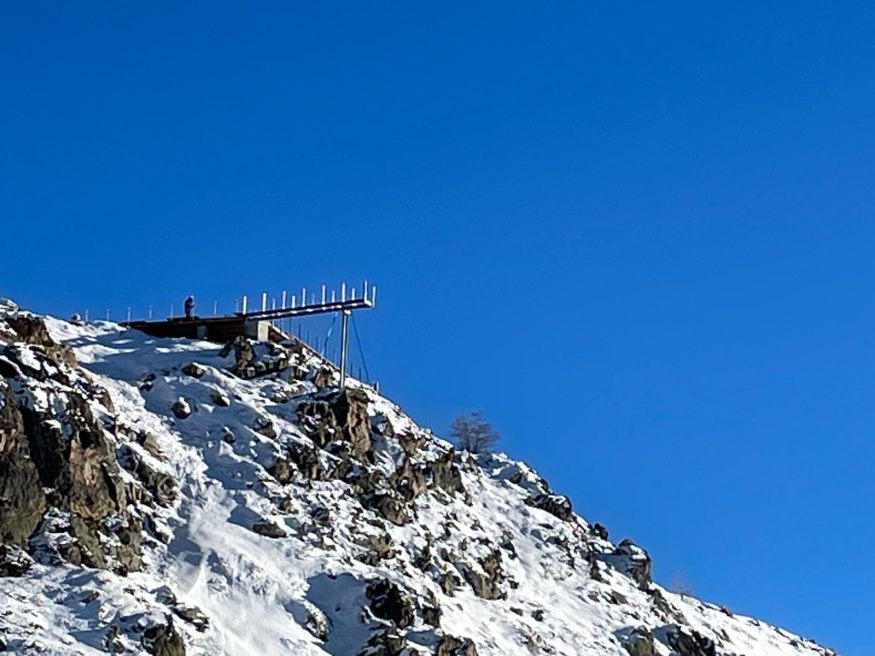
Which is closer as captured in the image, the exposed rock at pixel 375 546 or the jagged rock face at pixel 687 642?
the exposed rock at pixel 375 546

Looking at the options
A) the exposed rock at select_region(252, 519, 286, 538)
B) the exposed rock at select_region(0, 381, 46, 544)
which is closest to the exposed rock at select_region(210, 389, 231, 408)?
the exposed rock at select_region(252, 519, 286, 538)

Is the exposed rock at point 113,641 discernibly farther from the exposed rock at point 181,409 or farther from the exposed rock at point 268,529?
the exposed rock at point 181,409

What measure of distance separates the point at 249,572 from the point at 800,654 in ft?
149

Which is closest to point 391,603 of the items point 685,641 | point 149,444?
point 149,444

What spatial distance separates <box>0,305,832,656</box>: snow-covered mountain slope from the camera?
159ft

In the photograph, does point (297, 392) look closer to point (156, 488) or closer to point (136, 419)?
point (136, 419)

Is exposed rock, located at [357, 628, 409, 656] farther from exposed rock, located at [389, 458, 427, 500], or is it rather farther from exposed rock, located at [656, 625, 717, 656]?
exposed rock, located at [656, 625, 717, 656]

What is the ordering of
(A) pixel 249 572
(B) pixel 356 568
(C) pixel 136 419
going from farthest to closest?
(C) pixel 136 419, (B) pixel 356 568, (A) pixel 249 572

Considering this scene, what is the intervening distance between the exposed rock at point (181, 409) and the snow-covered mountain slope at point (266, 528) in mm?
155

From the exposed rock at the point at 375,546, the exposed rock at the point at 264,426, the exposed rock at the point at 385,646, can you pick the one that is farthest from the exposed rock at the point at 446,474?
the exposed rock at the point at 385,646

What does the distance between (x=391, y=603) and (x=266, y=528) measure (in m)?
7.13

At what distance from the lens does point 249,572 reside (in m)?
53.7

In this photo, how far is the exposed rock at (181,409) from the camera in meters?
65.8

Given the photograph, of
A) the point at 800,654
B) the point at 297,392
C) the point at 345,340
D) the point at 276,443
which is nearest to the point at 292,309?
the point at 345,340
